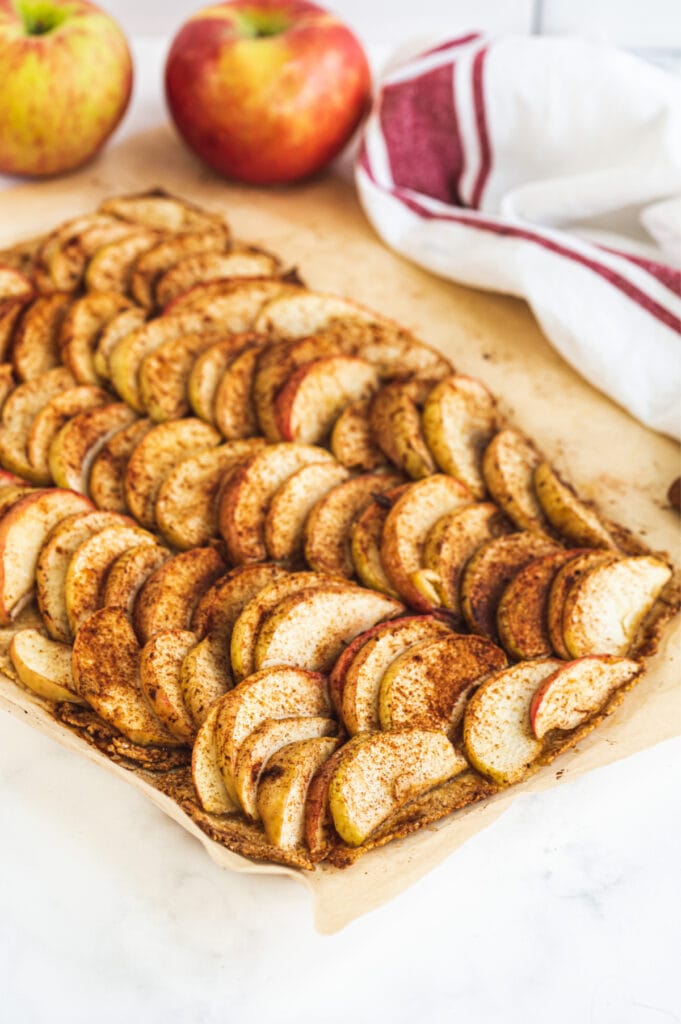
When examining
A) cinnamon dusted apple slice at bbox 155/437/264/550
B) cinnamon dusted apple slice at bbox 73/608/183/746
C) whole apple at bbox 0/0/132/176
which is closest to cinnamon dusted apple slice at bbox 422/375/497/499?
cinnamon dusted apple slice at bbox 155/437/264/550

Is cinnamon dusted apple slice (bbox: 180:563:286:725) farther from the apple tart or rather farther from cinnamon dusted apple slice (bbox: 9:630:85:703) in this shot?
cinnamon dusted apple slice (bbox: 9:630:85:703)

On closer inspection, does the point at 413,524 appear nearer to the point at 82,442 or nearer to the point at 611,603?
the point at 611,603

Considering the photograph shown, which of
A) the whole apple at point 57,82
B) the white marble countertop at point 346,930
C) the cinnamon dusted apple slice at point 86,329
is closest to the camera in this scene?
the white marble countertop at point 346,930

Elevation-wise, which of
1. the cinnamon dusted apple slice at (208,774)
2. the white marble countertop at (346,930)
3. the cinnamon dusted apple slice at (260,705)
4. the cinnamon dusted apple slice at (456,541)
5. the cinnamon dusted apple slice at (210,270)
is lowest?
the white marble countertop at (346,930)

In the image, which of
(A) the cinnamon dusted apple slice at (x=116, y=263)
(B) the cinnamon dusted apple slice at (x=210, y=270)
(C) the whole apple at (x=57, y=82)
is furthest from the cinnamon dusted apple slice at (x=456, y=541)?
(C) the whole apple at (x=57, y=82)

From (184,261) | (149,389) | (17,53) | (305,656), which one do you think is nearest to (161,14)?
(17,53)

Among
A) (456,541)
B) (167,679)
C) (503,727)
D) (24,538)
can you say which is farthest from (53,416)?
(503,727)

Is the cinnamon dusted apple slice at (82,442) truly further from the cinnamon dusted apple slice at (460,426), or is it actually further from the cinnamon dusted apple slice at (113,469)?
the cinnamon dusted apple slice at (460,426)
